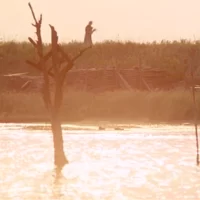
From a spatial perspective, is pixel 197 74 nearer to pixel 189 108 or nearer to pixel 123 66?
pixel 123 66

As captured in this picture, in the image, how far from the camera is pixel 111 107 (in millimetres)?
40156

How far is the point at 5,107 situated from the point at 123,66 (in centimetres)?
1138

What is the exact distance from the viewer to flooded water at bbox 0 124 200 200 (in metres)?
18.4

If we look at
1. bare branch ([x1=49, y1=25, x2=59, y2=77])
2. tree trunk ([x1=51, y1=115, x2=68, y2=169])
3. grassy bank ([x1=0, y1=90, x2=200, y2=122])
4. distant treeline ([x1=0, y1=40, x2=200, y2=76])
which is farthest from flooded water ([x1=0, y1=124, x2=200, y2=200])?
distant treeline ([x1=0, y1=40, x2=200, y2=76])

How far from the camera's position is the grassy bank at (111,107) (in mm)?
38250

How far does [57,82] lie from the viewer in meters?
20.8

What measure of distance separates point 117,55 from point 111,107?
14774mm

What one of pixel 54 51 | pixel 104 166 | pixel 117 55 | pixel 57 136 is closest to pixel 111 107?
pixel 117 55

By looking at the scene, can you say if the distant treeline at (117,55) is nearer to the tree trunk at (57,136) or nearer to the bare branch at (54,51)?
the tree trunk at (57,136)

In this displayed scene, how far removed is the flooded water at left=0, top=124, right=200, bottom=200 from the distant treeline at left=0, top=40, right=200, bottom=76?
17091 millimetres

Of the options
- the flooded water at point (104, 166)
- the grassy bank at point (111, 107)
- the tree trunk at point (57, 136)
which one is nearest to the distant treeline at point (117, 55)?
the grassy bank at point (111, 107)

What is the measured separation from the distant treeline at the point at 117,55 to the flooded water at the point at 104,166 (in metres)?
17.1

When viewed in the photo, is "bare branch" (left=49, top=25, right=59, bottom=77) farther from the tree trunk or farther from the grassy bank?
the grassy bank

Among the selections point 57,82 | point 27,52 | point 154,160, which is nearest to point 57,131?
point 57,82
